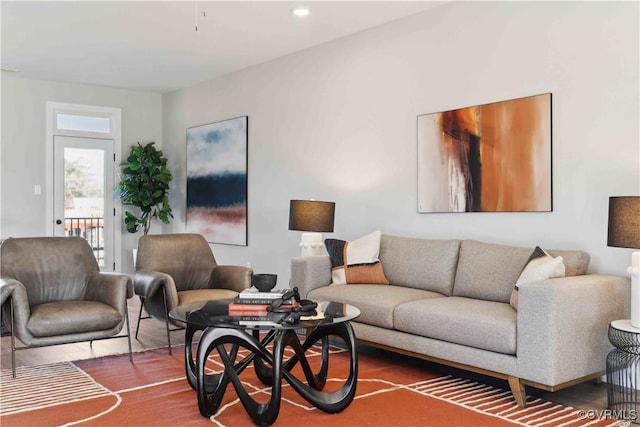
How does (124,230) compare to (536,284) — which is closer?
(536,284)

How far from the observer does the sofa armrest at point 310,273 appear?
4625 mm

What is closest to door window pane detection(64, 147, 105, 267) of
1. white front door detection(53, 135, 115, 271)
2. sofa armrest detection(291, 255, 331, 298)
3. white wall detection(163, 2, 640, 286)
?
white front door detection(53, 135, 115, 271)

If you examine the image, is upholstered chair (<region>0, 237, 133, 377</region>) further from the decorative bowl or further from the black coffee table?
the decorative bowl

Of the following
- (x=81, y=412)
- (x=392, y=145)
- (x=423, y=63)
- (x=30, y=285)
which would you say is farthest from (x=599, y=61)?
(x=30, y=285)

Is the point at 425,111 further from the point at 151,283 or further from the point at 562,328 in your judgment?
the point at 151,283

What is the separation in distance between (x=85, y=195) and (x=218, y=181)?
198 cm

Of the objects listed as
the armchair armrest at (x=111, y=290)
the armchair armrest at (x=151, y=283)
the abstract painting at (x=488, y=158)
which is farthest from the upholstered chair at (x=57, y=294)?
the abstract painting at (x=488, y=158)

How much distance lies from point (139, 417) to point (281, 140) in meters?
3.99

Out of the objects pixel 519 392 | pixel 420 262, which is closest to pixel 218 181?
pixel 420 262

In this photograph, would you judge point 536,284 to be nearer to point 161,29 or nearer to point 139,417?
point 139,417

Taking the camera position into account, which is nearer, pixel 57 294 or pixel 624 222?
pixel 624 222

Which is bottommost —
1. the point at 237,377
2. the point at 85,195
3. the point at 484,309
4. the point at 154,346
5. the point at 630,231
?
the point at 154,346

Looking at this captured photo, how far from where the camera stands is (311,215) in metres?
5.01

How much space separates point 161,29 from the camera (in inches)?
214
